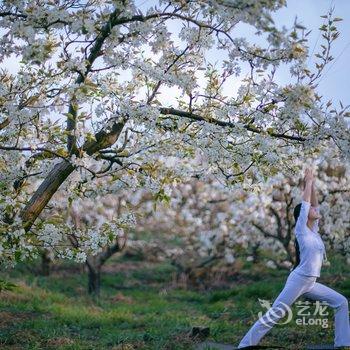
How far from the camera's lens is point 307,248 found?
6.35 m

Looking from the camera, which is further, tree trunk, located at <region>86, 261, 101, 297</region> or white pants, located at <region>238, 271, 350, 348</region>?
tree trunk, located at <region>86, 261, 101, 297</region>

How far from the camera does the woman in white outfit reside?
638cm

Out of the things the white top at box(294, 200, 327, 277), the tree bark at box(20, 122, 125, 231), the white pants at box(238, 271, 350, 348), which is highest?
the tree bark at box(20, 122, 125, 231)

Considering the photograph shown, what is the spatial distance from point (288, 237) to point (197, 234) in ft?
19.1

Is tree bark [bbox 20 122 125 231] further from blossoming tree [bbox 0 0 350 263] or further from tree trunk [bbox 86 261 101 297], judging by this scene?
tree trunk [bbox 86 261 101 297]

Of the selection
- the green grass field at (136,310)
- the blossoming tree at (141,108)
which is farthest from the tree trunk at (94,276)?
the blossoming tree at (141,108)

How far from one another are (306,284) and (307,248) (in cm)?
41

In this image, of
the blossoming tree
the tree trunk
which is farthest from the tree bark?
the tree trunk

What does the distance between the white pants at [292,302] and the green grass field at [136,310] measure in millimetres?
1056

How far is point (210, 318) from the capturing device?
36.4 ft

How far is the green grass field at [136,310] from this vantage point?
8.27 m

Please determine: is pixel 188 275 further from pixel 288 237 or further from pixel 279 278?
pixel 288 237

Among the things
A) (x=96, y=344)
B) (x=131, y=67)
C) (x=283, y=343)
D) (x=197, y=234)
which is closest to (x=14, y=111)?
(x=131, y=67)

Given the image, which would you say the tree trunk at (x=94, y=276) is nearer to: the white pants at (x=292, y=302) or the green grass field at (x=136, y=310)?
the green grass field at (x=136, y=310)
